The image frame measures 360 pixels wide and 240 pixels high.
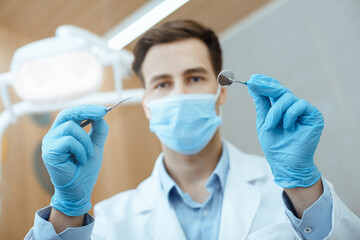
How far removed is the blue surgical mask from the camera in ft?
3.83

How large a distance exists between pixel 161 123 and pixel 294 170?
23.2 inches

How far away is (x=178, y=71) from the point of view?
4.09ft

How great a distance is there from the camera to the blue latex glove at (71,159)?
2.64 feet

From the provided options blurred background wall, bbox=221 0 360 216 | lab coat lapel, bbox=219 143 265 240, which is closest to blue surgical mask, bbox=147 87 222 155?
lab coat lapel, bbox=219 143 265 240

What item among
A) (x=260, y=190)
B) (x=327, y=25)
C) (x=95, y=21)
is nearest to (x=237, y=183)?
(x=260, y=190)

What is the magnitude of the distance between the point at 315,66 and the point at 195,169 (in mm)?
757

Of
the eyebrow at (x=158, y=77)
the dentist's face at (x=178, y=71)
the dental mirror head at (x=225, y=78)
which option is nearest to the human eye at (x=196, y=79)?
the dentist's face at (x=178, y=71)

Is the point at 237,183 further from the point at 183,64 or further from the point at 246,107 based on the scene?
the point at 183,64

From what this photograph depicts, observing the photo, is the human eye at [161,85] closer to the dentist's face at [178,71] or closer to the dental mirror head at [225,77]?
the dentist's face at [178,71]

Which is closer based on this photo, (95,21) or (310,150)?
(310,150)

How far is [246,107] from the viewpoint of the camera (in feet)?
4.68

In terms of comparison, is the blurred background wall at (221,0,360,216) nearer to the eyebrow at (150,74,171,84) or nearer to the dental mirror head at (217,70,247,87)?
the eyebrow at (150,74,171,84)

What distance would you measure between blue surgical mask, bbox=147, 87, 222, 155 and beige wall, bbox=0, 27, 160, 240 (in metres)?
0.52

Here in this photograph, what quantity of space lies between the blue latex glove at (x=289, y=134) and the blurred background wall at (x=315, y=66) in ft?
1.59
